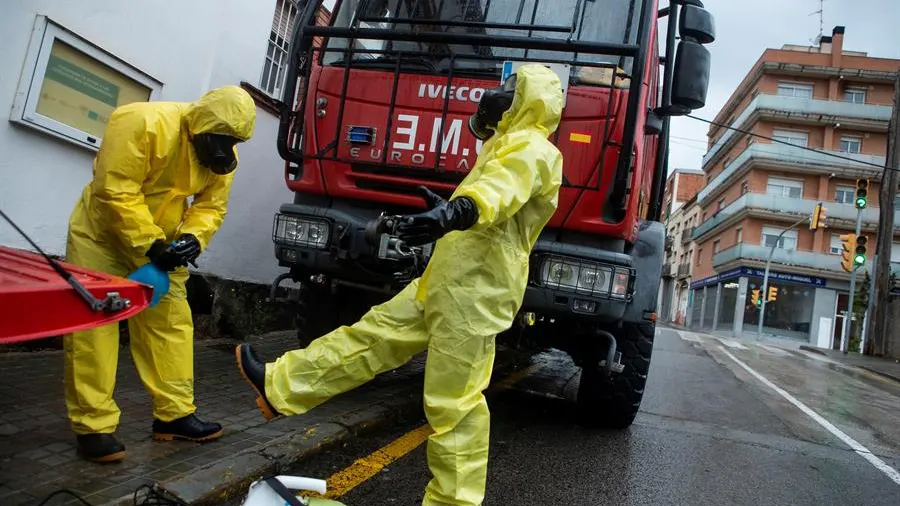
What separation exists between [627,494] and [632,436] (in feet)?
4.48

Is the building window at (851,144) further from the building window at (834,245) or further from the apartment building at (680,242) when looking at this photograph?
the apartment building at (680,242)

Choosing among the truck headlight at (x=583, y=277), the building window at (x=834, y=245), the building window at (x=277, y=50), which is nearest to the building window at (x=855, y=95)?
the building window at (x=834, y=245)

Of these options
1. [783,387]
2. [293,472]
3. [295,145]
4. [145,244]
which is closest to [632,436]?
[293,472]

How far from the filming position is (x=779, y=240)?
36125 mm

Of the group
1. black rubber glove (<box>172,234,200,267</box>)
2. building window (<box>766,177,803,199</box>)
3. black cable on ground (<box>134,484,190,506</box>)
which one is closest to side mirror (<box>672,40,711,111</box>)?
black rubber glove (<box>172,234,200,267</box>)

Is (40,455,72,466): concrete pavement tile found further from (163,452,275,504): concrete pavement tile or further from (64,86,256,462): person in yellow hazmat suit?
(163,452,275,504): concrete pavement tile

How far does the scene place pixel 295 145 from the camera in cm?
417

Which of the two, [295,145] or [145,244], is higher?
[295,145]

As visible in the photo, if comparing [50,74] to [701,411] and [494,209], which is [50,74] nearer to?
[494,209]

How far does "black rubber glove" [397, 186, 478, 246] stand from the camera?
6.22ft

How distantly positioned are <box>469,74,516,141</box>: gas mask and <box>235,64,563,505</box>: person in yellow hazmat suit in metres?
0.15

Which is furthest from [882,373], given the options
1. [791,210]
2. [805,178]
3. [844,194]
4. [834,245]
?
[844,194]

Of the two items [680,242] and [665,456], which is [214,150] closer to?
→ [665,456]

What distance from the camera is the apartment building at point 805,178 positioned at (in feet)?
115
